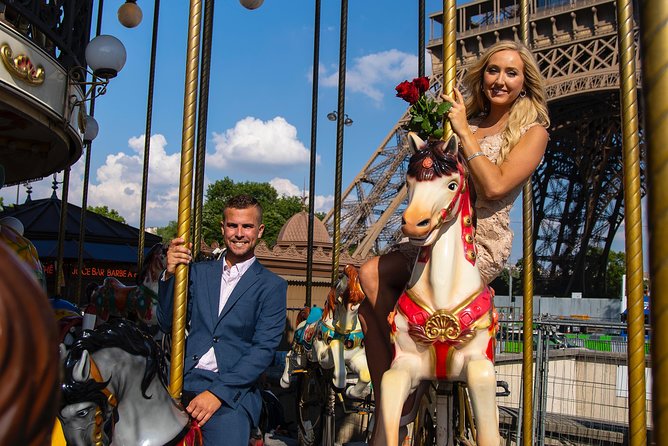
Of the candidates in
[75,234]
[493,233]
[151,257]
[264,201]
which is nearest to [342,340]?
[151,257]

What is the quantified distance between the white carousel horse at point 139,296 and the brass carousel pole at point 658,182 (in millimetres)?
4520

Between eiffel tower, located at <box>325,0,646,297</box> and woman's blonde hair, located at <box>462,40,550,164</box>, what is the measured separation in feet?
47.9

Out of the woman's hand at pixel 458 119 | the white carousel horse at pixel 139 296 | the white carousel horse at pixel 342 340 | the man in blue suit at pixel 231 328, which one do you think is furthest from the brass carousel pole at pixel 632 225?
the white carousel horse at pixel 139 296

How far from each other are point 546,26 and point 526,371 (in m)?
24.0

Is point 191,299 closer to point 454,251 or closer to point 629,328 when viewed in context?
point 454,251

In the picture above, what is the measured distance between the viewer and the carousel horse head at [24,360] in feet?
2.06

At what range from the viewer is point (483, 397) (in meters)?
1.98

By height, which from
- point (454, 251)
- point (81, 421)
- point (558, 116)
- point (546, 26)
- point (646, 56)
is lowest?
point (81, 421)

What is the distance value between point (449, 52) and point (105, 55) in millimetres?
4068

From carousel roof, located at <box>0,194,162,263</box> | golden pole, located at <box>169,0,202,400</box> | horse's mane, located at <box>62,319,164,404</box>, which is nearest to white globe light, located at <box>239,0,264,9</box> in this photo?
carousel roof, located at <box>0,194,162,263</box>

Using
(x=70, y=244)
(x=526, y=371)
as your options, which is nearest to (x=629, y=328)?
(x=526, y=371)

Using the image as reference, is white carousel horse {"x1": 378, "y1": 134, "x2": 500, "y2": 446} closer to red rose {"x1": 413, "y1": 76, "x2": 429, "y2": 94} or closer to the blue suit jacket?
red rose {"x1": 413, "y1": 76, "x2": 429, "y2": 94}

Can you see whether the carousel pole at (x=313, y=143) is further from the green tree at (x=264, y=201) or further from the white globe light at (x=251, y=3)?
the green tree at (x=264, y=201)

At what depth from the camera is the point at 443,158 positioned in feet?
6.72
